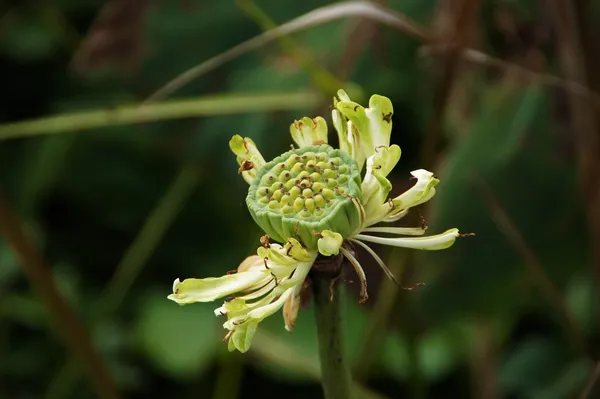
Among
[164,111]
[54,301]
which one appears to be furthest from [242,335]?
[164,111]

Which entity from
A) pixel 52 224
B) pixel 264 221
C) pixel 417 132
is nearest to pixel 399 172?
pixel 417 132

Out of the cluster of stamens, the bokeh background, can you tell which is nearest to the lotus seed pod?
the cluster of stamens

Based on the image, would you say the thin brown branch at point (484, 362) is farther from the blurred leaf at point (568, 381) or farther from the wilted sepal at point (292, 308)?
the wilted sepal at point (292, 308)

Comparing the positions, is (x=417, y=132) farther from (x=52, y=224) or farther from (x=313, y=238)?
(x=313, y=238)

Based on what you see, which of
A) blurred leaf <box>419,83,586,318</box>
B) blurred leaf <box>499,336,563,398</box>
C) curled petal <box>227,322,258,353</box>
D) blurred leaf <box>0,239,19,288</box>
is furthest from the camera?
blurred leaf <box>0,239,19,288</box>

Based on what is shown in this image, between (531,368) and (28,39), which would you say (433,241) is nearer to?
(531,368)

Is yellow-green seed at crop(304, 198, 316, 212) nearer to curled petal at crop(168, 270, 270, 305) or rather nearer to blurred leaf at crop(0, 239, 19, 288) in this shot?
curled petal at crop(168, 270, 270, 305)
